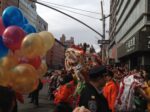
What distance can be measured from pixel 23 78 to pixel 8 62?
272 millimetres

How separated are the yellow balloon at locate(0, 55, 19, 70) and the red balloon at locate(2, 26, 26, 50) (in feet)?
0.49

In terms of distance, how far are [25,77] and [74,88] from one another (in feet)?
11.0

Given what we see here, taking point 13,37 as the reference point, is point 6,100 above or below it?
below

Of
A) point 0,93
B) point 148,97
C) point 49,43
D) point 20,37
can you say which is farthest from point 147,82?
point 0,93

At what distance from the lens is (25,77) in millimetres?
5289

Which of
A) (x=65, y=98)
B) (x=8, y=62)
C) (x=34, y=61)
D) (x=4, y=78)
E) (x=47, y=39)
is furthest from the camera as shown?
(x=65, y=98)

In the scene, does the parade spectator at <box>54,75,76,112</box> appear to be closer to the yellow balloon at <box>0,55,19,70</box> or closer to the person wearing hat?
the person wearing hat

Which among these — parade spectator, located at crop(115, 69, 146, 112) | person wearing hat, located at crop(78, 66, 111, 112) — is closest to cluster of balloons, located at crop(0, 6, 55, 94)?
person wearing hat, located at crop(78, 66, 111, 112)

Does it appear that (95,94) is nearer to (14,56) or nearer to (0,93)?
(14,56)

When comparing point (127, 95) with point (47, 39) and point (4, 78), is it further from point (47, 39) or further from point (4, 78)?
point (4, 78)

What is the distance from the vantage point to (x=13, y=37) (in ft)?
18.4

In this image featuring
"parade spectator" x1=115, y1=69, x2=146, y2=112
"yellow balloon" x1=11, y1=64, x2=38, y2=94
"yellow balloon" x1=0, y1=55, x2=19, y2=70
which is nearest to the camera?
"yellow balloon" x1=11, y1=64, x2=38, y2=94

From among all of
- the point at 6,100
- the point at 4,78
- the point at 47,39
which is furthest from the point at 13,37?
the point at 6,100

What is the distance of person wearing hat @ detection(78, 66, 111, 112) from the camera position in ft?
17.7
